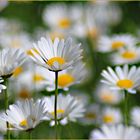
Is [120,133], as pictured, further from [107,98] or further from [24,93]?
[107,98]

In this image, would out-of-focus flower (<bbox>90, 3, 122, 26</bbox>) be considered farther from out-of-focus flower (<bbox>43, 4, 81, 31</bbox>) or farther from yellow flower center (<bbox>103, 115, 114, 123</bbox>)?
yellow flower center (<bbox>103, 115, 114, 123</bbox>)

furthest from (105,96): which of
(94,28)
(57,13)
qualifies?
(57,13)

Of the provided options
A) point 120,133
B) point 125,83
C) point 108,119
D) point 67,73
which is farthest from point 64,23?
point 120,133

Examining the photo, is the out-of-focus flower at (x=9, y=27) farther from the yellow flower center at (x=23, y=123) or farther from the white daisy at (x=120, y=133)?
the yellow flower center at (x=23, y=123)

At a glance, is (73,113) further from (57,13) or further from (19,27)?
(57,13)

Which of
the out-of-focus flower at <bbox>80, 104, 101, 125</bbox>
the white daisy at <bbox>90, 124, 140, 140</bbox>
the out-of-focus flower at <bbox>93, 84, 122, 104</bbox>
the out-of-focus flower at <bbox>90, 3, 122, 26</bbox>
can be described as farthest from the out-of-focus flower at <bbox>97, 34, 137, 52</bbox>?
the out-of-focus flower at <bbox>90, 3, 122, 26</bbox>
